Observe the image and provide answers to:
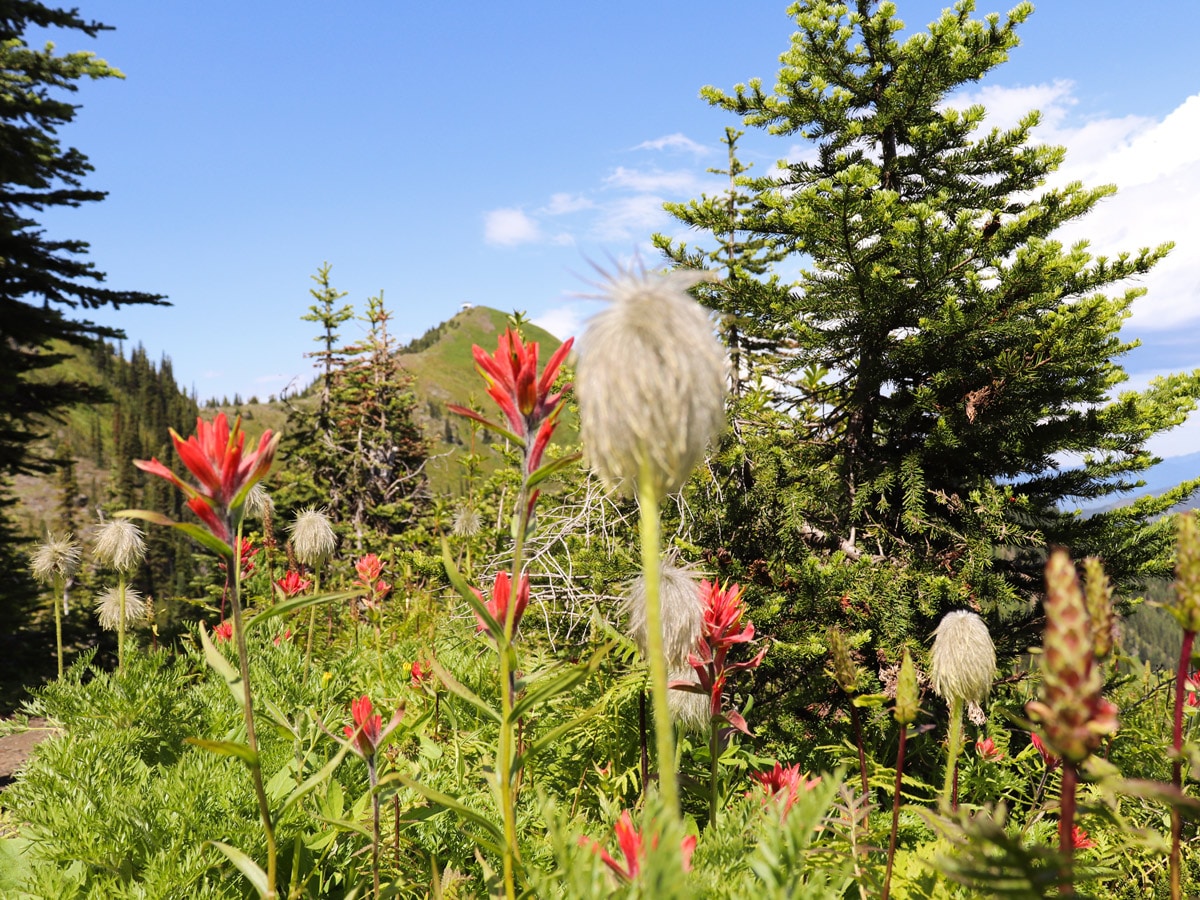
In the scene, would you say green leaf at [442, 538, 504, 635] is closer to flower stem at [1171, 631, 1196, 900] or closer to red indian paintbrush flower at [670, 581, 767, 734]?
red indian paintbrush flower at [670, 581, 767, 734]

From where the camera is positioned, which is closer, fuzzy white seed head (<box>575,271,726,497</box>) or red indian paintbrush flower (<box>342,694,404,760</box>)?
fuzzy white seed head (<box>575,271,726,497</box>)

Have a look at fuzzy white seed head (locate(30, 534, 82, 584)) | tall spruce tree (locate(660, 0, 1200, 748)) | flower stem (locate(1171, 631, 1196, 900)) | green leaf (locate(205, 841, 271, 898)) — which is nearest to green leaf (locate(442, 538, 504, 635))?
green leaf (locate(205, 841, 271, 898))

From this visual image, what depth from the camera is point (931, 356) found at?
4723mm

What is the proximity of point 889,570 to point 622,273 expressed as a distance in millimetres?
3794

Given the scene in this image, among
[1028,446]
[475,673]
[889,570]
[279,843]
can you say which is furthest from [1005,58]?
[279,843]

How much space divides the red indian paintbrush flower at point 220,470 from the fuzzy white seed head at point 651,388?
0.79 metres

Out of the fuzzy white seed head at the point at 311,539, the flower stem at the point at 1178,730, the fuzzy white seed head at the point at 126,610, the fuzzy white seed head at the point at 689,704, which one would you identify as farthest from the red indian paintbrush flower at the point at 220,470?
the fuzzy white seed head at the point at 126,610

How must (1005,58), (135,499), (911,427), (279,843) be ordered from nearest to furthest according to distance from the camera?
(279,843), (1005,58), (911,427), (135,499)

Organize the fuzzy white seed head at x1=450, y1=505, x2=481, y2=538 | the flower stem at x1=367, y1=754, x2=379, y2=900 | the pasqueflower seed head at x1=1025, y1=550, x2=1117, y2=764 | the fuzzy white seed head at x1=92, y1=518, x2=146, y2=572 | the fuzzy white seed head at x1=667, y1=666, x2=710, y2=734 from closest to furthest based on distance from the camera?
the pasqueflower seed head at x1=1025, y1=550, x2=1117, y2=764 → the flower stem at x1=367, y1=754, x2=379, y2=900 → the fuzzy white seed head at x1=667, y1=666, x2=710, y2=734 → the fuzzy white seed head at x1=92, y1=518, x2=146, y2=572 → the fuzzy white seed head at x1=450, y1=505, x2=481, y2=538

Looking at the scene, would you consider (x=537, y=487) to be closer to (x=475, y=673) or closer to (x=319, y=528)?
(x=475, y=673)

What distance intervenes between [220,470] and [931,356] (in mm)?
4688

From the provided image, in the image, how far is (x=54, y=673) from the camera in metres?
9.94

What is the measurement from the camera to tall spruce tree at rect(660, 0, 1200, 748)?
4.23 metres

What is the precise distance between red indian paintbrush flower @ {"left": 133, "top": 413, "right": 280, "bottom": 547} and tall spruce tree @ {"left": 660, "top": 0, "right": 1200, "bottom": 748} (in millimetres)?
3352
